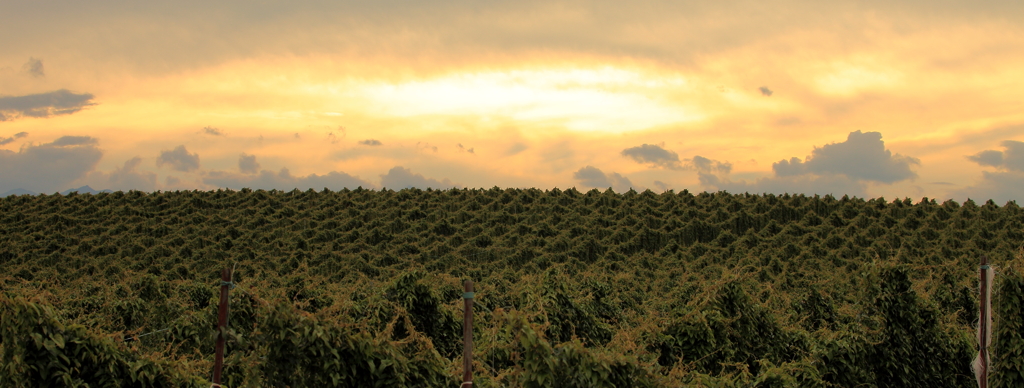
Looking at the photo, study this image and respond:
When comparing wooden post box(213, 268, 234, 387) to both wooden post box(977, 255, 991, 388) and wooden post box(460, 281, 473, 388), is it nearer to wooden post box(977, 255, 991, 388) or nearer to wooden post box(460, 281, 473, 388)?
wooden post box(460, 281, 473, 388)

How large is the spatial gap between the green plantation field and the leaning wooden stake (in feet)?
1.32

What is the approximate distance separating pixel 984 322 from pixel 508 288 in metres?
11.1

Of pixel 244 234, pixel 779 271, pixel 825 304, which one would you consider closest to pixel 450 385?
pixel 825 304

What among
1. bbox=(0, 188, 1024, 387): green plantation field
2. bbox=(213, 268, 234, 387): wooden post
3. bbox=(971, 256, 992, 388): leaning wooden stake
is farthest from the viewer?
bbox=(971, 256, 992, 388): leaning wooden stake

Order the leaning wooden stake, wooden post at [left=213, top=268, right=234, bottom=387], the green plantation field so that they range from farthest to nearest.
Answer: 1. the leaning wooden stake
2. the green plantation field
3. wooden post at [left=213, top=268, right=234, bottom=387]

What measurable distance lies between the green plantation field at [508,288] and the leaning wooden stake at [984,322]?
40 centimetres

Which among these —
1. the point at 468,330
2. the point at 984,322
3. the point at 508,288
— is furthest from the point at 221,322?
the point at 508,288

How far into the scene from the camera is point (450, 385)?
246 inches

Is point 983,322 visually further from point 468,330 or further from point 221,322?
point 221,322

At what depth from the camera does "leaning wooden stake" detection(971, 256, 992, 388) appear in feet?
26.5

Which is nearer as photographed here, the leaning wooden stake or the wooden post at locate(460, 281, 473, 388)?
the wooden post at locate(460, 281, 473, 388)

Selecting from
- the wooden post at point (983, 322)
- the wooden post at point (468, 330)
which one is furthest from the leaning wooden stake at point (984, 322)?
the wooden post at point (468, 330)

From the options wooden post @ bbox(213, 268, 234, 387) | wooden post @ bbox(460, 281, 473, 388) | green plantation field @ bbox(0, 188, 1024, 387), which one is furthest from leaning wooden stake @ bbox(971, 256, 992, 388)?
wooden post @ bbox(213, 268, 234, 387)

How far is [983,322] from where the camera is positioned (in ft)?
27.1
